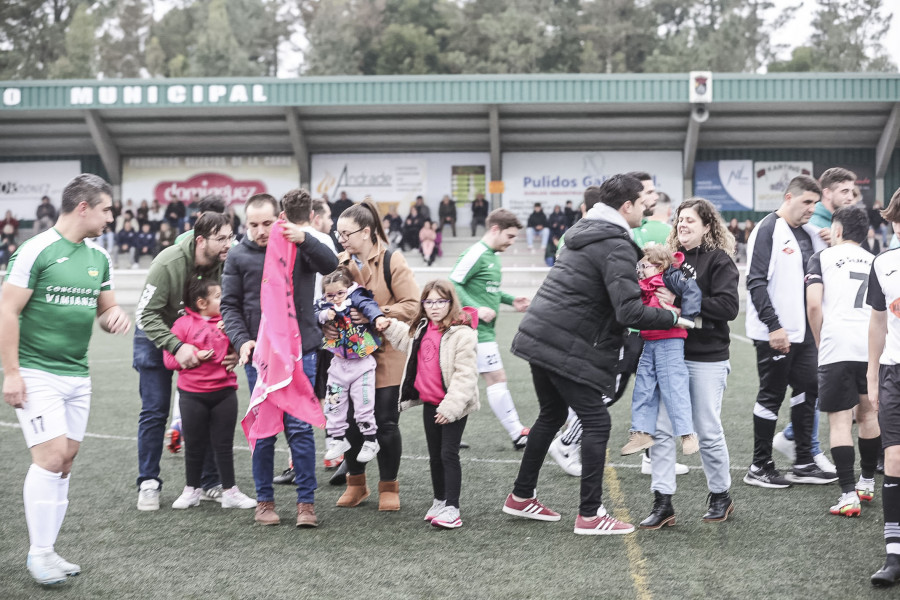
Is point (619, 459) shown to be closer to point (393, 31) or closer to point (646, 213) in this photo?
point (646, 213)

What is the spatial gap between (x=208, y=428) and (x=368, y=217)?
5.15 ft

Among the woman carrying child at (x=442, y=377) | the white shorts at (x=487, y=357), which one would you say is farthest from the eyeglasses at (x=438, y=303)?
the white shorts at (x=487, y=357)

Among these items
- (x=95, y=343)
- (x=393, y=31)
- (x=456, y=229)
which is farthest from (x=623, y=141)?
(x=393, y=31)

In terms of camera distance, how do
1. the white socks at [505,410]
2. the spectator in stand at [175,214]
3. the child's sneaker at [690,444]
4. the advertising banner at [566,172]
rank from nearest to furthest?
the child's sneaker at [690,444]
the white socks at [505,410]
the spectator in stand at [175,214]
the advertising banner at [566,172]

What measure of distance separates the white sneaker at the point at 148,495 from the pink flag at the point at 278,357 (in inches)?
36.1

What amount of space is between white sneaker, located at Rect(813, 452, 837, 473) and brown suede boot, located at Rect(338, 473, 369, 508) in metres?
2.94

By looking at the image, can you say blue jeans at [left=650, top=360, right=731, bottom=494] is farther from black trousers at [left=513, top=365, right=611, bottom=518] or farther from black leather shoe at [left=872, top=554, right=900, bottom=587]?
black leather shoe at [left=872, top=554, right=900, bottom=587]

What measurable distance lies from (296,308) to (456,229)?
Result: 22.5 metres

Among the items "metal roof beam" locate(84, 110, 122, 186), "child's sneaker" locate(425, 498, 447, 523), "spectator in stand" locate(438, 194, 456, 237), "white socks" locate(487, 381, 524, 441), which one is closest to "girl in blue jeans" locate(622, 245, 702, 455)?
"child's sneaker" locate(425, 498, 447, 523)

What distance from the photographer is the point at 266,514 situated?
5.22m

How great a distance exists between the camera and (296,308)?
5199 mm

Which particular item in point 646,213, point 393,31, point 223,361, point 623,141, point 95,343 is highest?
point 393,31

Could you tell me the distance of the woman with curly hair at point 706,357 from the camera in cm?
504

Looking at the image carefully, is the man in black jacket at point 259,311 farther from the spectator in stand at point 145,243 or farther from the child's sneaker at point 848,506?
the spectator in stand at point 145,243
